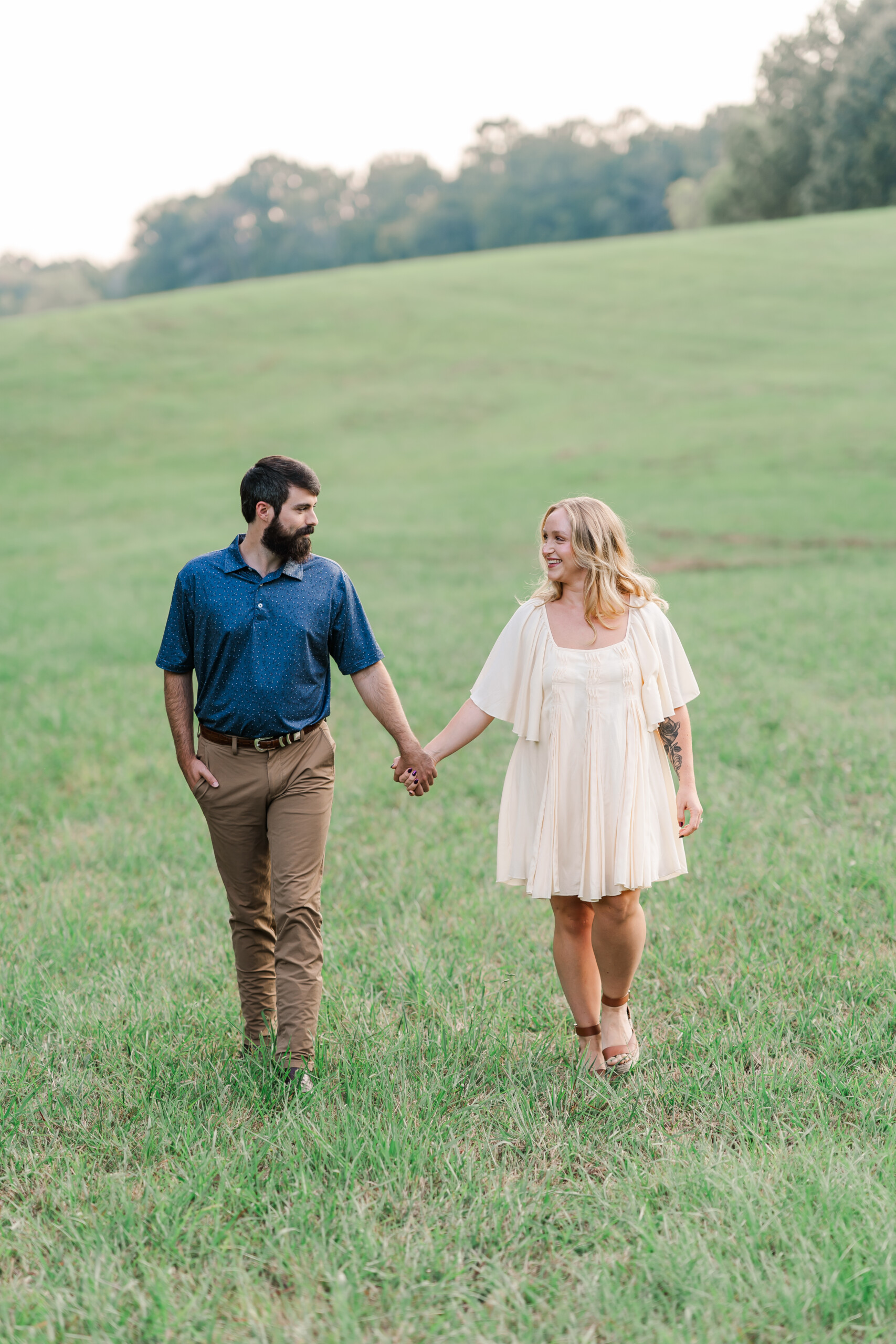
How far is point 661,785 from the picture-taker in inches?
162

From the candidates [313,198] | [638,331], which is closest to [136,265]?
[313,198]

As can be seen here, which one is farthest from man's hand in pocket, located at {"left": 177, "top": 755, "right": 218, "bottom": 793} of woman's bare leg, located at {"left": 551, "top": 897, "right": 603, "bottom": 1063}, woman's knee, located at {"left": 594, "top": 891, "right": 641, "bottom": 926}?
woman's knee, located at {"left": 594, "top": 891, "right": 641, "bottom": 926}

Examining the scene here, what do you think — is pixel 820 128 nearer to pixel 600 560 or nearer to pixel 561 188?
pixel 561 188

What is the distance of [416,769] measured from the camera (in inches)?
173

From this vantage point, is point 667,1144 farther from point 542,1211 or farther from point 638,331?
point 638,331

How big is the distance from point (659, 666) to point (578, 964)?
1.22 metres

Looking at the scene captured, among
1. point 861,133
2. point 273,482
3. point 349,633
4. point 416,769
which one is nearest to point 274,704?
point 349,633

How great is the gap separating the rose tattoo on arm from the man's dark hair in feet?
5.41

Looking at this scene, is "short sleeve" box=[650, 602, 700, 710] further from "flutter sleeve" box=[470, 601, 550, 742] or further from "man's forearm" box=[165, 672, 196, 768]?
"man's forearm" box=[165, 672, 196, 768]

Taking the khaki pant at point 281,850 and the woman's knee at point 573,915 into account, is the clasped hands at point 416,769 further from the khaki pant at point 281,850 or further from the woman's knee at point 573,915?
the woman's knee at point 573,915

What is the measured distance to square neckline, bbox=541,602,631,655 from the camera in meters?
4.02

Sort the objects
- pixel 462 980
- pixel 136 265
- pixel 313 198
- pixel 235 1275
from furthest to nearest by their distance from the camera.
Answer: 1. pixel 313 198
2. pixel 136 265
3. pixel 462 980
4. pixel 235 1275

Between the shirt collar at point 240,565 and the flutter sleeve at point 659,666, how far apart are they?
132 cm

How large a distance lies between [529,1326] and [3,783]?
Answer: 6.55m
